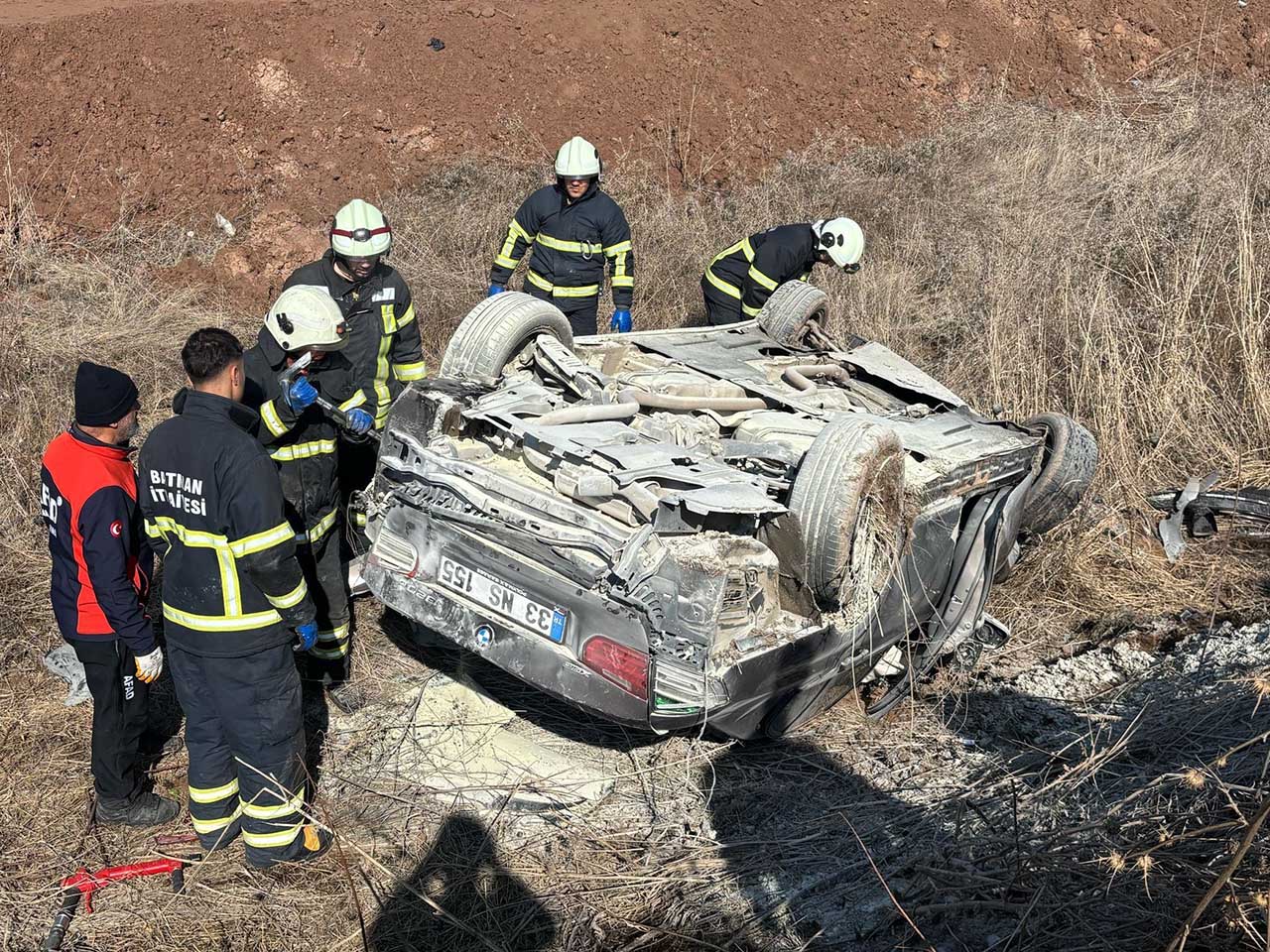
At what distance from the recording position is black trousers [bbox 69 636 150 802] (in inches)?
148

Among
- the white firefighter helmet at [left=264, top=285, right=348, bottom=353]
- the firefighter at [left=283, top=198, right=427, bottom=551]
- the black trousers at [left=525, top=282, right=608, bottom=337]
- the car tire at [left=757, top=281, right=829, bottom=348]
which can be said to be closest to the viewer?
the white firefighter helmet at [left=264, top=285, right=348, bottom=353]

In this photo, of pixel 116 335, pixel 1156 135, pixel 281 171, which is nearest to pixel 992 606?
pixel 116 335

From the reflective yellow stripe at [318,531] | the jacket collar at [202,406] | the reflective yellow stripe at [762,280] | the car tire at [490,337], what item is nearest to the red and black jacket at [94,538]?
the jacket collar at [202,406]

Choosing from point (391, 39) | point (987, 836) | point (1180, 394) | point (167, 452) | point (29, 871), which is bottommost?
point (29, 871)

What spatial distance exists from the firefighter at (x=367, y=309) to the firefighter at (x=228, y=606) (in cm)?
129

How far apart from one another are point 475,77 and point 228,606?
31.5 feet

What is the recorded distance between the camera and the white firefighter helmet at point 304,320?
4.10 meters

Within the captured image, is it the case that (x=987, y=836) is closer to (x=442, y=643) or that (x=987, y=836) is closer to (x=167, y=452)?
(x=442, y=643)

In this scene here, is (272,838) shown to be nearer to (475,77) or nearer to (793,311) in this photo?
(793,311)

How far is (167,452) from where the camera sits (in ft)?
10.7

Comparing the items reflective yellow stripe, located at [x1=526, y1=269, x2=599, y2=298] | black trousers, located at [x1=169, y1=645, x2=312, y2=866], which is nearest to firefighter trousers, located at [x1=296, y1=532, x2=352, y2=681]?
black trousers, located at [x1=169, y1=645, x2=312, y2=866]

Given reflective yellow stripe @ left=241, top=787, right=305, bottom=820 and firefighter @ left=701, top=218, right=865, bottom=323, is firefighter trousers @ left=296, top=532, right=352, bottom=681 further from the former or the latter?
firefighter @ left=701, top=218, right=865, bottom=323

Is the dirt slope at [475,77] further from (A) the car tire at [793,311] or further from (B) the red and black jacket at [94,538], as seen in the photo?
(B) the red and black jacket at [94,538]

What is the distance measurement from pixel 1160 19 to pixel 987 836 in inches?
580
